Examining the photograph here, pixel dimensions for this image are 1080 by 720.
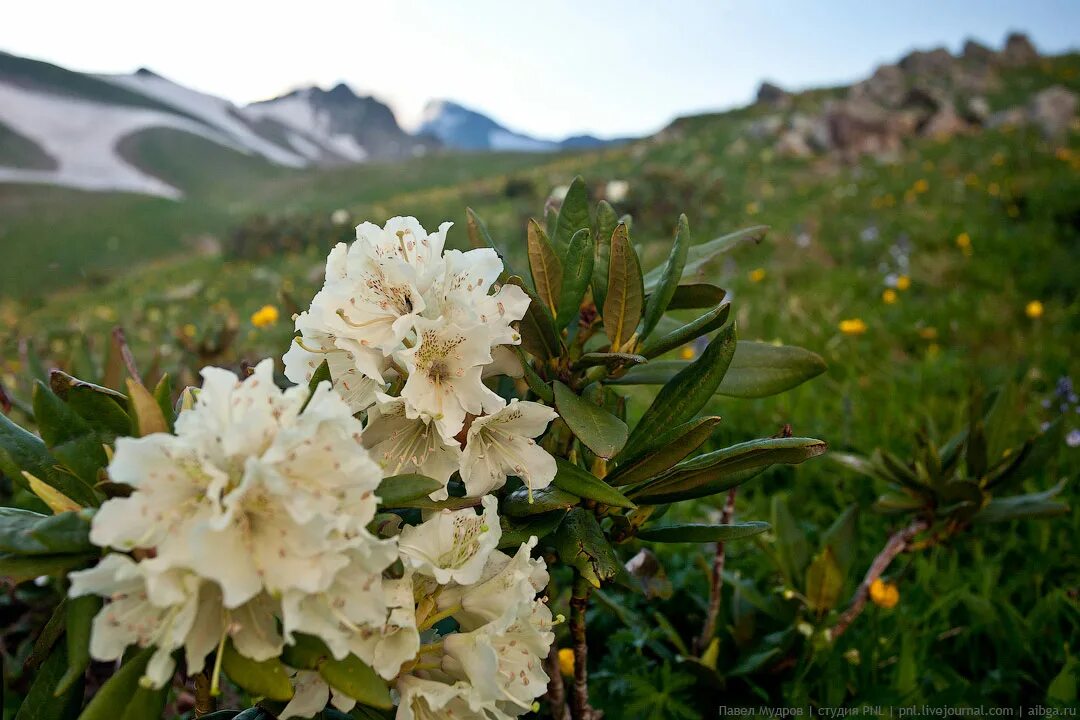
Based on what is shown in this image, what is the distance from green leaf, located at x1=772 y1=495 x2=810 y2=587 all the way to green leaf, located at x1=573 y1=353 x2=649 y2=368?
94 centimetres

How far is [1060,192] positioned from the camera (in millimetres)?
5332

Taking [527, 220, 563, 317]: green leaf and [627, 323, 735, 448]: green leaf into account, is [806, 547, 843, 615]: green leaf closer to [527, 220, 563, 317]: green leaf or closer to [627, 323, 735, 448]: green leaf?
[627, 323, 735, 448]: green leaf

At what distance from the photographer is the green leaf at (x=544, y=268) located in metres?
1.05

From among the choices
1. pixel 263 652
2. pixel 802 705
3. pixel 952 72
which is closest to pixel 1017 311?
pixel 802 705

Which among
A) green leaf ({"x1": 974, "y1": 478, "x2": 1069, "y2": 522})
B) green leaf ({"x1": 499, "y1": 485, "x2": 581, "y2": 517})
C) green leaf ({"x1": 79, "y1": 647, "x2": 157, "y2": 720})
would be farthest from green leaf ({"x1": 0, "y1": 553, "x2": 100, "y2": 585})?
green leaf ({"x1": 974, "y1": 478, "x2": 1069, "y2": 522})

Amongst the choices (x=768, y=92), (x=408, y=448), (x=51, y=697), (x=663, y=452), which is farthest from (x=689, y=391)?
(x=768, y=92)

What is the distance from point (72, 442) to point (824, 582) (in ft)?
5.03

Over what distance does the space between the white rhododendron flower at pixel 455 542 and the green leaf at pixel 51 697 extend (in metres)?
0.42

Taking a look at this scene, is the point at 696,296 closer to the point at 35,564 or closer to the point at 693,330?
the point at 693,330

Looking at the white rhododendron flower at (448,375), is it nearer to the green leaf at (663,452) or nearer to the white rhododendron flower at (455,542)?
the white rhododendron flower at (455,542)

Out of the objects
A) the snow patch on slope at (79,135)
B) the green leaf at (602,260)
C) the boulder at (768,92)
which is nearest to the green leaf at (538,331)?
the green leaf at (602,260)

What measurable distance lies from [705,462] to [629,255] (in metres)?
0.33

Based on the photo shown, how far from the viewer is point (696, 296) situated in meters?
1.21

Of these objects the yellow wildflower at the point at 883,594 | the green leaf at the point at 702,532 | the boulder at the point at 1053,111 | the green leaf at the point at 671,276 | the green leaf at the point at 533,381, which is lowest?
the yellow wildflower at the point at 883,594
